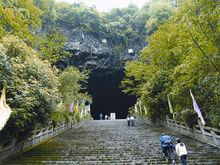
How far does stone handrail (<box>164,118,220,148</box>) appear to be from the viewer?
12877mm

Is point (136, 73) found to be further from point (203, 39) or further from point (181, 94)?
point (203, 39)

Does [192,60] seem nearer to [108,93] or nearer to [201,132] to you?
[201,132]

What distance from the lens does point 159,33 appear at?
74.3 feet

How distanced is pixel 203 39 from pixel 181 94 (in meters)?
4.06

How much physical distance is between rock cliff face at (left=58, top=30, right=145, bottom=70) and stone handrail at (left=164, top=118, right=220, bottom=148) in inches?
903

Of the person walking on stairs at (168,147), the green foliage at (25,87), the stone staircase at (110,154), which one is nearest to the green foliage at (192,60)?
the stone staircase at (110,154)

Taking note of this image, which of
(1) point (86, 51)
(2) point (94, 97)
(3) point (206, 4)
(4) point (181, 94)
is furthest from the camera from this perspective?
(2) point (94, 97)

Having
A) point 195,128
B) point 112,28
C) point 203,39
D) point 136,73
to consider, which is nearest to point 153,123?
point 136,73

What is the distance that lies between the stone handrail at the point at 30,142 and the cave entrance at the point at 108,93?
24365 millimetres

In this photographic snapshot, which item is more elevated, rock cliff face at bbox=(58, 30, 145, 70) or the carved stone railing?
rock cliff face at bbox=(58, 30, 145, 70)

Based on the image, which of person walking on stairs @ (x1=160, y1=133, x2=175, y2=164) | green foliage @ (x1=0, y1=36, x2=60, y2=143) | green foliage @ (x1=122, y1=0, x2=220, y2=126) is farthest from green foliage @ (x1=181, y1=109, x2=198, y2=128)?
green foliage @ (x1=0, y1=36, x2=60, y2=143)

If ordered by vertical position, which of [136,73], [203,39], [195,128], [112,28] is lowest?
[195,128]

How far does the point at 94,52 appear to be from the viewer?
41281 mm

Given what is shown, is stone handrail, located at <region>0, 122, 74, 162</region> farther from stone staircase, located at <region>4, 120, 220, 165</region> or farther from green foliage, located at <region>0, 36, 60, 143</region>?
green foliage, located at <region>0, 36, 60, 143</region>
